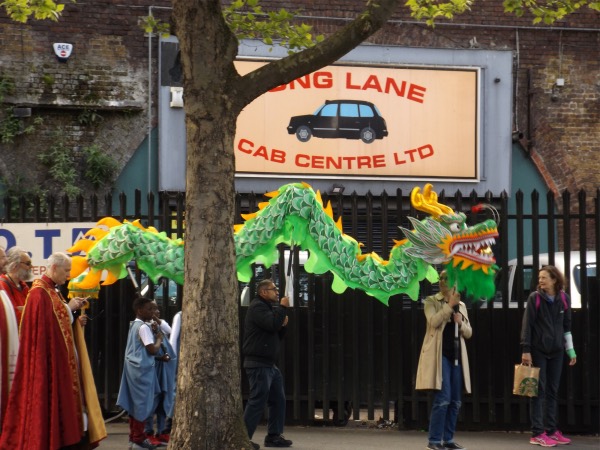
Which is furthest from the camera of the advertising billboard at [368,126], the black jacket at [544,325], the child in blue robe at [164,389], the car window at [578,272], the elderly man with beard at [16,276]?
the advertising billboard at [368,126]

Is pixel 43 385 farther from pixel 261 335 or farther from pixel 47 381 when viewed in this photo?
pixel 261 335

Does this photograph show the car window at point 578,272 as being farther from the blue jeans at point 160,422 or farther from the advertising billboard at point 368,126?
the advertising billboard at point 368,126

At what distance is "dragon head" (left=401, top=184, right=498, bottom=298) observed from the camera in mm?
10445

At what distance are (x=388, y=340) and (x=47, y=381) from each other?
4571 mm

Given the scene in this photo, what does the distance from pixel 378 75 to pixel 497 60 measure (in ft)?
7.26

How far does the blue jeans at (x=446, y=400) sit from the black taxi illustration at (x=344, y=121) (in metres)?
9.08

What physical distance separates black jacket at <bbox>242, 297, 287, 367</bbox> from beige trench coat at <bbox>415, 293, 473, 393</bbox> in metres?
1.42

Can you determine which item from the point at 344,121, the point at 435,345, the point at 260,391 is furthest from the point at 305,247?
the point at 344,121

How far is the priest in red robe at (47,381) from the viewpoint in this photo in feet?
29.9

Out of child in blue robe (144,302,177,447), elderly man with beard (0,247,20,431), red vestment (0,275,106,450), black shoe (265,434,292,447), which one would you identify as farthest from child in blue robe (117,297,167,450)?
elderly man with beard (0,247,20,431)

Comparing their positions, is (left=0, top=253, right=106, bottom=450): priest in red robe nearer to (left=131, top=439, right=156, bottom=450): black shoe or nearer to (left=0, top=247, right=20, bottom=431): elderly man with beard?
(left=0, top=247, right=20, bottom=431): elderly man with beard

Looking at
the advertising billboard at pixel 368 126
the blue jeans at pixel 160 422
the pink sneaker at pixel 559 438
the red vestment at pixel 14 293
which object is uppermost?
the advertising billboard at pixel 368 126

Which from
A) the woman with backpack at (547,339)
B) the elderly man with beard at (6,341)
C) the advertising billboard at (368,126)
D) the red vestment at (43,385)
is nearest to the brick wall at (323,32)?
the advertising billboard at (368,126)

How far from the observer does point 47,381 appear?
9.18 m
